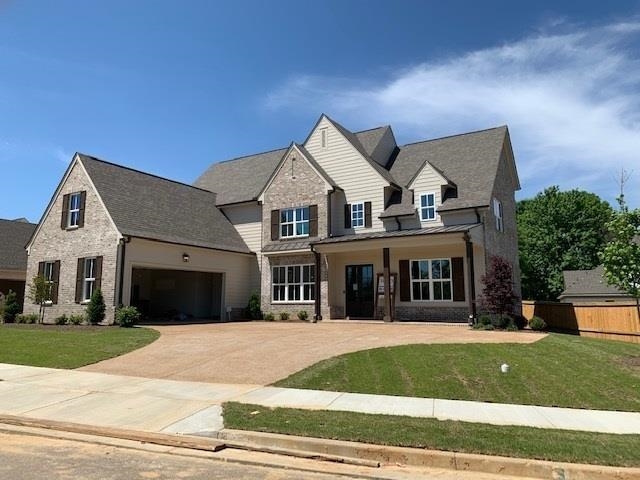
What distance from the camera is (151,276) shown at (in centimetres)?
2891

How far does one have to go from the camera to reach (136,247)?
70.3ft

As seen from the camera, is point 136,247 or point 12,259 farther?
point 12,259

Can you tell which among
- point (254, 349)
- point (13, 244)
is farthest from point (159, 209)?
point (13, 244)

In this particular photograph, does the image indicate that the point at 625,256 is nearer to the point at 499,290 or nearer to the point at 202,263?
the point at 499,290

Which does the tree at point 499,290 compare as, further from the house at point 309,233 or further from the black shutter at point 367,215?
the black shutter at point 367,215

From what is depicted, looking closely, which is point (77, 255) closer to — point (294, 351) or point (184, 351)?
point (184, 351)

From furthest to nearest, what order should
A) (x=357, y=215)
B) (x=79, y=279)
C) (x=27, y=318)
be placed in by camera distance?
(x=357, y=215)
(x=27, y=318)
(x=79, y=279)

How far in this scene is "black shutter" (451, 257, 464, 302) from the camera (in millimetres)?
21531

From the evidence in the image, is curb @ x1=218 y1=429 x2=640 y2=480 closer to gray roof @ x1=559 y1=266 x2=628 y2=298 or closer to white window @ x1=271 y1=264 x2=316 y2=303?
white window @ x1=271 y1=264 x2=316 y2=303

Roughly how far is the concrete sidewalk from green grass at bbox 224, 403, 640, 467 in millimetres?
434

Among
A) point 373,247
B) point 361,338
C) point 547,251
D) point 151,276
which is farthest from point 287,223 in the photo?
point 547,251

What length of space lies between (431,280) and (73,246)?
55.9ft

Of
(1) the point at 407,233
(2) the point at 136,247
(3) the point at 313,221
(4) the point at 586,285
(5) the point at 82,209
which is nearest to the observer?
(2) the point at 136,247

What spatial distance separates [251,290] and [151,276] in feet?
20.8
